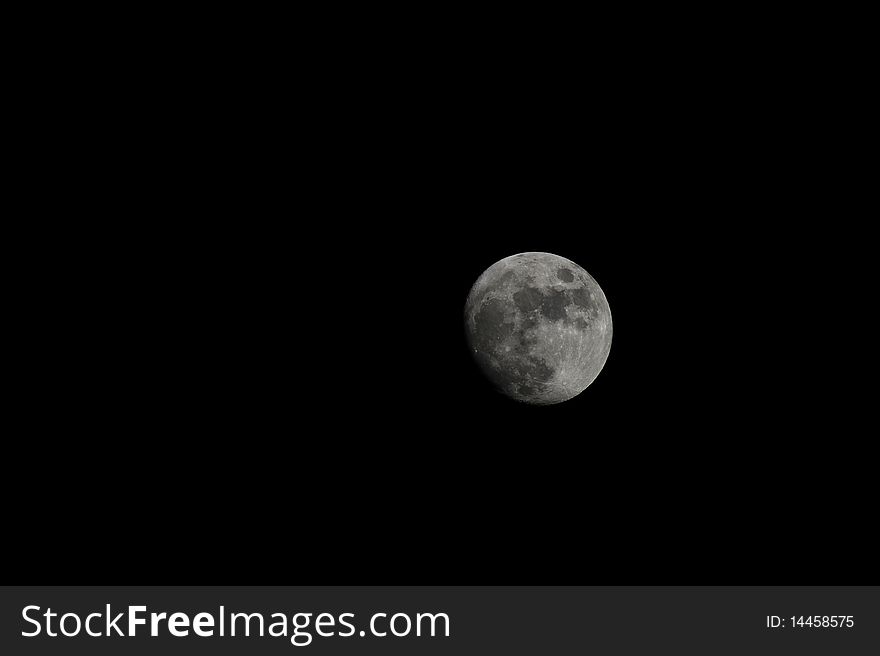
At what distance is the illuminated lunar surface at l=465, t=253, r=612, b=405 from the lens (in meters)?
5.51

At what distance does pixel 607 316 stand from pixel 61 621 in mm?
4627

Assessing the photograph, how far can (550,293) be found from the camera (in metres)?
5.60

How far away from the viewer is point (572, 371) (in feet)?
18.4

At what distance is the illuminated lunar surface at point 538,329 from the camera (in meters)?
5.51

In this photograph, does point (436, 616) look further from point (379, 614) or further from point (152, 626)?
point (152, 626)

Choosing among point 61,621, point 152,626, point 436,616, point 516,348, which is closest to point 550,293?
point 516,348

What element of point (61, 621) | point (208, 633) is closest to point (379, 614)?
point (208, 633)

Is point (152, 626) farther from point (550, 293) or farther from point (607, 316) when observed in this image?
point (607, 316)

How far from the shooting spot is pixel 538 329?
18.0ft

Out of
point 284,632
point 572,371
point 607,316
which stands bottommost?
point 284,632

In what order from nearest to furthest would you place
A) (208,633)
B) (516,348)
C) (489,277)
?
(208,633)
(516,348)
(489,277)

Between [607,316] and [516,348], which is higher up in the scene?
[607,316]

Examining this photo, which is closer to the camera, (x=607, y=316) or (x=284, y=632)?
(x=284, y=632)

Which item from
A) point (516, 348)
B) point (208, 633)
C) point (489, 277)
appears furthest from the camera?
point (489, 277)
